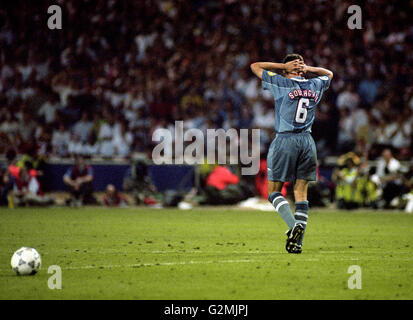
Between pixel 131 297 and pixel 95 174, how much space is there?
15834mm

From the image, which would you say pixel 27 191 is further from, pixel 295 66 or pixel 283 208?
pixel 295 66

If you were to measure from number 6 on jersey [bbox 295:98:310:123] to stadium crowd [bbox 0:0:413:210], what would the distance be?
11.2 meters

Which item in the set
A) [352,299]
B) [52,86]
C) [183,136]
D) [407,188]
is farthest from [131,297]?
[52,86]

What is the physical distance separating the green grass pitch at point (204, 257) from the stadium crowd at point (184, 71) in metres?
6.15

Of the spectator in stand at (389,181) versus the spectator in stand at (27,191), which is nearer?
the spectator in stand at (389,181)

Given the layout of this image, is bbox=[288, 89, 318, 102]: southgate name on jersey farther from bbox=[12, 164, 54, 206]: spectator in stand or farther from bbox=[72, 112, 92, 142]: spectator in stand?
bbox=[72, 112, 92, 142]: spectator in stand

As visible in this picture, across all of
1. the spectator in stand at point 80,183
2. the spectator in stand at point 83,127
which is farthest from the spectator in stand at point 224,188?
the spectator in stand at point 83,127

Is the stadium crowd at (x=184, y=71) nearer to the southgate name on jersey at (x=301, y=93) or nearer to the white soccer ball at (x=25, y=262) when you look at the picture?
the southgate name on jersey at (x=301, y=93)

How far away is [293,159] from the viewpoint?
10.2 m

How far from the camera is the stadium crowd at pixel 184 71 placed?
22359mm

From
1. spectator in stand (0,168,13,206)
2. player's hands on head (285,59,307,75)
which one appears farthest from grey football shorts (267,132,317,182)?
spectator in stand (0,168,13,206)

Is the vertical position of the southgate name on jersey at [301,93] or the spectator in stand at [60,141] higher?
the southgate name on jersey at [301,93]

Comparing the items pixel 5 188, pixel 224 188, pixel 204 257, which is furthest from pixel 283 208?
pixel 5 188

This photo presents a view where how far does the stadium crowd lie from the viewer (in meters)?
22.4
